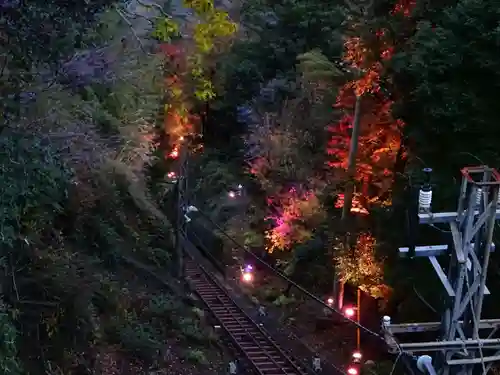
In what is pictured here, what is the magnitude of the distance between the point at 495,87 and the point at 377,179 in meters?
6.24

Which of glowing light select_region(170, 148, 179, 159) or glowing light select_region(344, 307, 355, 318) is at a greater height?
glowing light select_region(170, 148, 179, 159)

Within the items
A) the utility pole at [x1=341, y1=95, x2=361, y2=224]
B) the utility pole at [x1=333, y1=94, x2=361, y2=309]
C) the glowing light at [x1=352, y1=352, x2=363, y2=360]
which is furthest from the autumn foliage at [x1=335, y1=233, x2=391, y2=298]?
the glowing light at [x1=352, y1=352, x2=363, y2=360]

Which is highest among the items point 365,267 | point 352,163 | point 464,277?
point 464,277

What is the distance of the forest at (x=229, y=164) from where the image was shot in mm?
7680

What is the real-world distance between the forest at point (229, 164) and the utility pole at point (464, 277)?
76 centimetres

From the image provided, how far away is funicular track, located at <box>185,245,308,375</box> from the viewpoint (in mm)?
17962

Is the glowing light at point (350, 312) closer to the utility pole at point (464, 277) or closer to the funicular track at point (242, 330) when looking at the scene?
the funicular track at point (242, 330)

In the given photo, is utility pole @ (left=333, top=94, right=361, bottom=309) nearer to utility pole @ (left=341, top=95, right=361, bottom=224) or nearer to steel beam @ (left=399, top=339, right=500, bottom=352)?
utility pole @ (left=341, top=95, right=361, bottom=224)

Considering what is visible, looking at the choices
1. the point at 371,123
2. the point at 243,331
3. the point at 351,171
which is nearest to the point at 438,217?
the point at 351,171

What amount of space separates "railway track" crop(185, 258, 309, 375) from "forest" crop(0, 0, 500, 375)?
2.40ft

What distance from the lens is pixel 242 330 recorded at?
2055 centimetres

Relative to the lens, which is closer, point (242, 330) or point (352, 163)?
point (352, 163)

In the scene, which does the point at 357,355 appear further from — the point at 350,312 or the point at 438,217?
the point at 438,217

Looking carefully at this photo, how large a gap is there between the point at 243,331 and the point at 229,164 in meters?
13.8
